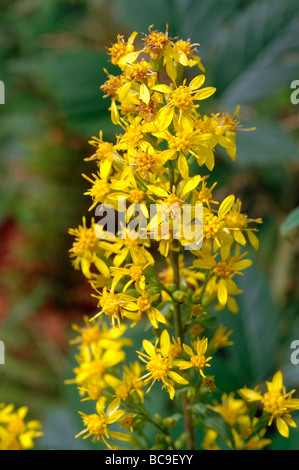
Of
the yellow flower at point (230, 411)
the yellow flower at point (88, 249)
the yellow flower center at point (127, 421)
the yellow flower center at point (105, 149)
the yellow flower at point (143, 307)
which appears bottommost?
the yellow flower at point (230, 411)

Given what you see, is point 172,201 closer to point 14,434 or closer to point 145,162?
point 145,162

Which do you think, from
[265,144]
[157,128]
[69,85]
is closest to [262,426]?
[157,128]

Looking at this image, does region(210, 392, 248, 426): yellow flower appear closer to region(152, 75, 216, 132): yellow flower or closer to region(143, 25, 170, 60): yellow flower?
region(152, 75, 216, 132): yellow flower

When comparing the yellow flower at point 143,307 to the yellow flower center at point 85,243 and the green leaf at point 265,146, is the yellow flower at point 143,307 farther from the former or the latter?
the green leaf at point 265,146

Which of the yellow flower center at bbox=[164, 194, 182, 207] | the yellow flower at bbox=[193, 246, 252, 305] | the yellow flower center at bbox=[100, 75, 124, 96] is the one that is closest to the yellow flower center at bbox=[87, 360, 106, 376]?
the yellow flower at bbox=[193, 246, 252, 305]

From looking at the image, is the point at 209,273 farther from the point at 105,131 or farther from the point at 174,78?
the point at 105,131

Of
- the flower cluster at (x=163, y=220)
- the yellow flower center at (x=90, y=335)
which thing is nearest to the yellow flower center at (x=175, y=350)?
the flower cluster at (x=163, y=220)
